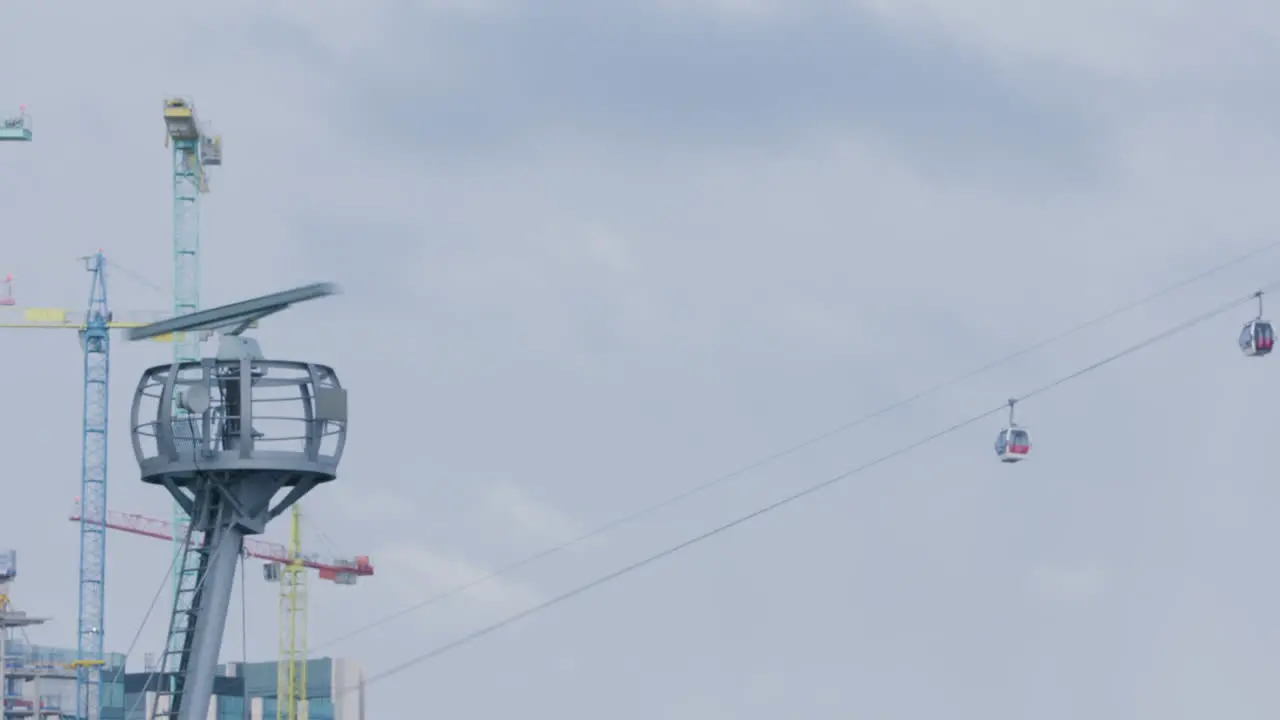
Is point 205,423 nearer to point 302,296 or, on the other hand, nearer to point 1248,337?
point 302,296

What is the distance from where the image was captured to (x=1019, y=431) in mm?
85062

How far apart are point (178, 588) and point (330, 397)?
7.81 metres

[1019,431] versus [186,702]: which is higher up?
[1019,431]

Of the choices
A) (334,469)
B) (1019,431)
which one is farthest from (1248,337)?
(334,469)

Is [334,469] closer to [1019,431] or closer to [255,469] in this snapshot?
[255,469]

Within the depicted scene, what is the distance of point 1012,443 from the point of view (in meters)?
84.9

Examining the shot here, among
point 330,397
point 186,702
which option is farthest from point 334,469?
point 186,702

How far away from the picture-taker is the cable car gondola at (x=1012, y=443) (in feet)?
278

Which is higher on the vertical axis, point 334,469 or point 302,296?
point 302,296

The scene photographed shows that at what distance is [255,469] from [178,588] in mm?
4790

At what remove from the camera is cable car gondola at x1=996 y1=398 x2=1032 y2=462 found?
278 feet

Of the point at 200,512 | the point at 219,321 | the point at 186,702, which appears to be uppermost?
the point at 219,321

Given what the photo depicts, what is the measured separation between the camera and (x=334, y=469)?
71.4m

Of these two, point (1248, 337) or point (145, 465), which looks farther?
point (1248, 337)
